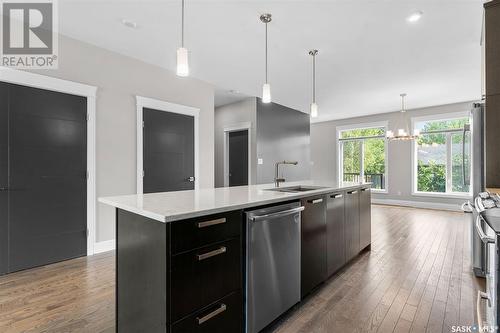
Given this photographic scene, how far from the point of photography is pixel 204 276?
1.32 meters

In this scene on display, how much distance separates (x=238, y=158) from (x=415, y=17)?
14.5 ft

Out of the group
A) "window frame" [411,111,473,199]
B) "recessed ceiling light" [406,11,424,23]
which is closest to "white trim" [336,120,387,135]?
"window frame" [411,111,473,199]

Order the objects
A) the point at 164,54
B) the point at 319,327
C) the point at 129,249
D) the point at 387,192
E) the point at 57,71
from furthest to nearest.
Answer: the point at 387,192
the point at 164,54
the point at 57,71
the point at 319,327
the point at 129,249

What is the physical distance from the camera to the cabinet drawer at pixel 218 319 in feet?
4.09

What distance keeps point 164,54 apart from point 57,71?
1292 mm

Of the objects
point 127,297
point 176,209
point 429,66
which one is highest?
point 429,66

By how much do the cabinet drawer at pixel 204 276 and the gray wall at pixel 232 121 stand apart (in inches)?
171

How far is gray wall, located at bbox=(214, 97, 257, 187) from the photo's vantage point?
5844 millimetres

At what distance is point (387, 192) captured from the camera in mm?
7477

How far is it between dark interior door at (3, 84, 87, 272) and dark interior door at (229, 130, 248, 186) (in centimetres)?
354

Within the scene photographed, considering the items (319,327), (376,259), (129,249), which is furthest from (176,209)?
(376,259)

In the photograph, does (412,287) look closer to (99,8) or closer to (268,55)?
(268,55)

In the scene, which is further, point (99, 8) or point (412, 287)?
point (99, 8)

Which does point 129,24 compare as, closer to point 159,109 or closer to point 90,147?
point 159,109
